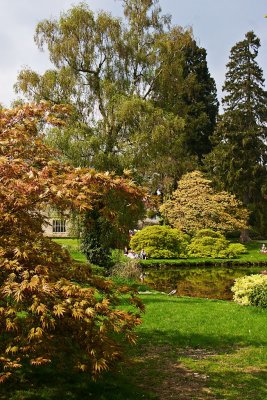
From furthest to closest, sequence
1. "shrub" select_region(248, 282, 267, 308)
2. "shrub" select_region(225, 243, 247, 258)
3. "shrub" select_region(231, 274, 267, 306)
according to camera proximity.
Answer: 1. "shrub" select_region(225, 243, 247, 258)
2. "shrub" select_region(231, 274, 267, 306)
3. "shrub" select_region(248, 282, 267, 308)

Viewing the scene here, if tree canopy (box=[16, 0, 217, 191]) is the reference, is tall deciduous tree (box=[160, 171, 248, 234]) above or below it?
below

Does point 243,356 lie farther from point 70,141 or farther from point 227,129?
point 227,129

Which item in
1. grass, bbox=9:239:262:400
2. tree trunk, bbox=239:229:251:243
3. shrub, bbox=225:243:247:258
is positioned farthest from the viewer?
tree trunk, bbox=239:229:251:243

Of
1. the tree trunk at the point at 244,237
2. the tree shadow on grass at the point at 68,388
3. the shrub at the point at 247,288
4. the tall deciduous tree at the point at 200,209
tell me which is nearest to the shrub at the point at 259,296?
the shrub at the point at 247,288

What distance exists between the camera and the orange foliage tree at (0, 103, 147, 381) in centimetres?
468

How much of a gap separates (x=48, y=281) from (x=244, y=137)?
129ft

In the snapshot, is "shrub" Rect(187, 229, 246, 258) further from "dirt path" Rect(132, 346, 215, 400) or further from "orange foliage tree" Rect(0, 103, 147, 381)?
"orange foliage tree" Rect(0, 103, 147, 381)

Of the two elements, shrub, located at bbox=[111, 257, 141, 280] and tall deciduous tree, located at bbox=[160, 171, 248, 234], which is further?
tall deciduous tree, located at bbox=[160, 171, 248, 234]

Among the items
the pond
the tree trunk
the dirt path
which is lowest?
the pond

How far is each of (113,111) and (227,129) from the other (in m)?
22.6

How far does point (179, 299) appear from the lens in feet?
48.5

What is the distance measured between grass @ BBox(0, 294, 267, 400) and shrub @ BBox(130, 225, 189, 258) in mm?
21010

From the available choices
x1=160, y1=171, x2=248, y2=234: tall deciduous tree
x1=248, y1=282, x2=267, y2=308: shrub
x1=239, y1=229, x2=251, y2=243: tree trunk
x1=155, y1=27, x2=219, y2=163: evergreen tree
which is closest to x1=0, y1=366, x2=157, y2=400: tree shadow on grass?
x1=248, y1=282, x2=267, y2=308: shrub

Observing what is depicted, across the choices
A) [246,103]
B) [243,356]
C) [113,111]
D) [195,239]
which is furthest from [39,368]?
[246,103]
